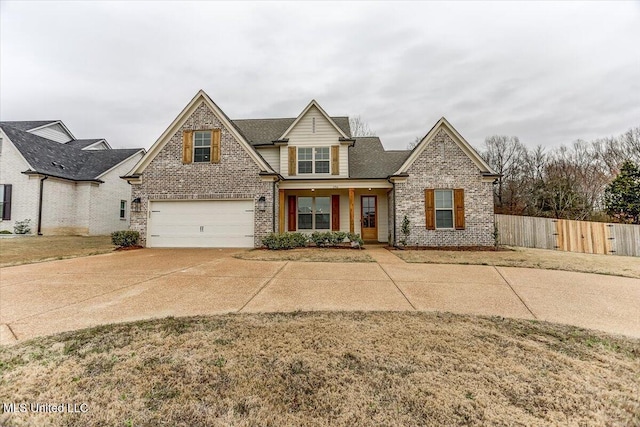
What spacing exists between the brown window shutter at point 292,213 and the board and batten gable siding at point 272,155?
1776 millimetres

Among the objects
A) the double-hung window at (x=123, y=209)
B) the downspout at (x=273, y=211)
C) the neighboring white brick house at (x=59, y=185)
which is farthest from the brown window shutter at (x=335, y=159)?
the double-hung window at (x=123, y=209)

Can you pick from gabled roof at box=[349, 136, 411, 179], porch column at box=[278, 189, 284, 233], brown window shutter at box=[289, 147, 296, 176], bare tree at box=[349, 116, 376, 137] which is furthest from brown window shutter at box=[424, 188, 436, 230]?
bare tree at box=[349, 116, 376, 137]

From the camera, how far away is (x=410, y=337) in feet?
11.3

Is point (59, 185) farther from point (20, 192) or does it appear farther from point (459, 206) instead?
point (459, 206)

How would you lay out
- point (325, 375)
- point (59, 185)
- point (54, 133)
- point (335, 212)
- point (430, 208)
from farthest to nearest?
1. point (54, 133)
2. point (59, 185)
3. point (335, 212)
4. point (430, 208)
5. point (325, 375)

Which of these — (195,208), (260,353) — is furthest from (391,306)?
(195,208)

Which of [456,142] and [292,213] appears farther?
[292,213]

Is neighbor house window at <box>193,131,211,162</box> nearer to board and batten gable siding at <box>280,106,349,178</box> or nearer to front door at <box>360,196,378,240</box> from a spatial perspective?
board and batten gable siding at <box>280,106,349,178</box>

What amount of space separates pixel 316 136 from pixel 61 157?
54.0ft

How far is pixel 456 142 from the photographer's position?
12914 mm

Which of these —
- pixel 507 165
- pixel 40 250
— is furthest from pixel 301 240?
pixel 507 165

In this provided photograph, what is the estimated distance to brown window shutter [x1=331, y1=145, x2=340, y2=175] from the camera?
14.0m

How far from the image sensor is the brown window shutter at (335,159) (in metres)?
14.0

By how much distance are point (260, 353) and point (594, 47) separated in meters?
18.3
